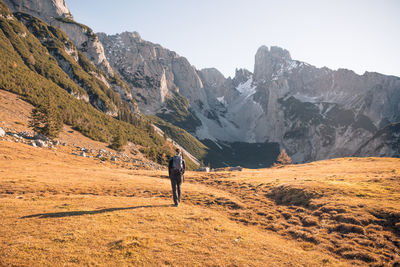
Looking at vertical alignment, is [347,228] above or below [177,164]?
below

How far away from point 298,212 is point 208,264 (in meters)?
13.6

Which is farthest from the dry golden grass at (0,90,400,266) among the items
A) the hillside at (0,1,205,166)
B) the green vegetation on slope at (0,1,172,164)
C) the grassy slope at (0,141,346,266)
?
the hillside at (0,1,205,166)

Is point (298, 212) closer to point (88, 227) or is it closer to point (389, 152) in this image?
point (88, 227)

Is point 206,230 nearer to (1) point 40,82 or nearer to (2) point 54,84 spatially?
(1) point 40,82

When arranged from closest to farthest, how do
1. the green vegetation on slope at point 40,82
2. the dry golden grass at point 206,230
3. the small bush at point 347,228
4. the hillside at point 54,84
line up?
1. the dry golden grass at point 206,230
2. the small bush at point 347,228
3. the green vegetation on slope at point 40,82
4. the hillside at point 54,84

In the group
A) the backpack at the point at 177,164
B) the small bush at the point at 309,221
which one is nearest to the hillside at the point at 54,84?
the backpack at the point at 177,164

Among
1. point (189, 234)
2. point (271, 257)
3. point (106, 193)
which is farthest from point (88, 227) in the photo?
point (106, 193)

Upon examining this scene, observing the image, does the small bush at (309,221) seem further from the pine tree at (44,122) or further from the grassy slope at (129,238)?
the pine tree at (44,122)

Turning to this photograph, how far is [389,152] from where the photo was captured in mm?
187125

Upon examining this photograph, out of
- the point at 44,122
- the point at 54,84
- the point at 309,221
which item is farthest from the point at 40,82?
the point at 309,221

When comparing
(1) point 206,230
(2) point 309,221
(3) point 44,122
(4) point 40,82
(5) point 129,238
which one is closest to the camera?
(5) point 129,238

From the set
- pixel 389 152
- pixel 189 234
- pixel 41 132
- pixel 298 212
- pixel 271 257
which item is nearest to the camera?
pixel 271 257

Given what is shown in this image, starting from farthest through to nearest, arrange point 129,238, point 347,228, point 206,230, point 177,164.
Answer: point 177,164
point 347,228
point 206,230
point 129,238

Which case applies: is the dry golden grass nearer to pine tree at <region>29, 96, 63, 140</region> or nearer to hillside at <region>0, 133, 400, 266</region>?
hillside at <region>0, 133, 400, 266</region>
